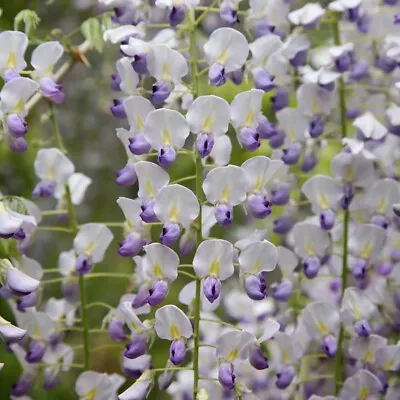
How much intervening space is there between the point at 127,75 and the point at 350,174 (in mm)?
487

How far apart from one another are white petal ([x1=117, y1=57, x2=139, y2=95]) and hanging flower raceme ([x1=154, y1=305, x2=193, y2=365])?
0.40 metres

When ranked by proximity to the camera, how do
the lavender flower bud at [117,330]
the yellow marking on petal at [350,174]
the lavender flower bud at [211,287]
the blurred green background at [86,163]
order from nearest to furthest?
the lavender flower bud at [211,287], the lavender flower bud at [117,330], the yellow marking on petal at [350,174], the blurred green background at [86,163]

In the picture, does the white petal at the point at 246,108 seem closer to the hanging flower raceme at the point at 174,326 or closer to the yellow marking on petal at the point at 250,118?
the yellow marking on petal at the point at 250,118

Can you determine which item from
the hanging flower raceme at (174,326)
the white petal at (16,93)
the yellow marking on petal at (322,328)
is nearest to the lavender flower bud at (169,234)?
the hanging flower raceme at (174,326)

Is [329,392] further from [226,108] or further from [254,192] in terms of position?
[226,108]

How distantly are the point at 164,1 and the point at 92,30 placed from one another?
278 millimetres

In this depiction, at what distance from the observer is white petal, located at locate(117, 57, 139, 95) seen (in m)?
1.48

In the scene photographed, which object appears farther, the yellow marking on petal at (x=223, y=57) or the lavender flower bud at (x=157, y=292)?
the yellow marking on petal at (x=223, y=57)

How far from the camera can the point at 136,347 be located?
1.40 m

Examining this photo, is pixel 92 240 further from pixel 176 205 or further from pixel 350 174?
pixel 350 174

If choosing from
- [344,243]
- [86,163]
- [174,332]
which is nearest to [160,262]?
[174,332]

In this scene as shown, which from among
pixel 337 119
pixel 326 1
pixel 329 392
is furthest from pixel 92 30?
pixel 329 392

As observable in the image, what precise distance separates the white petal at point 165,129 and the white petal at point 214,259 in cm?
17

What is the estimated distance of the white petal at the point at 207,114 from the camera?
4.47 ft
